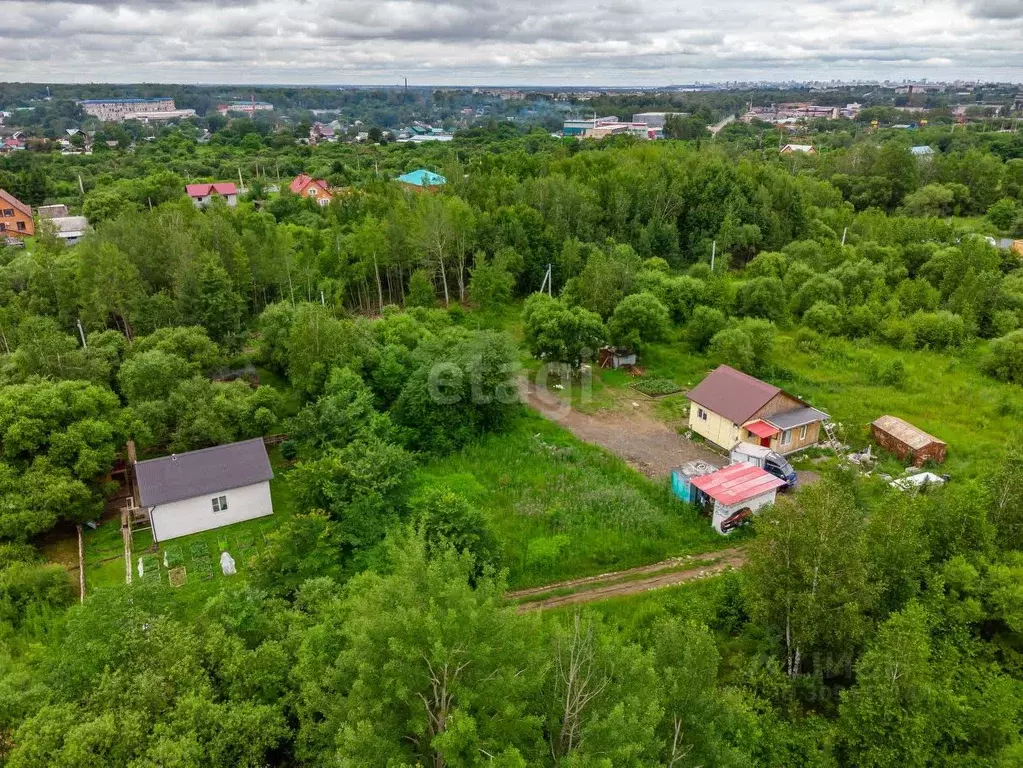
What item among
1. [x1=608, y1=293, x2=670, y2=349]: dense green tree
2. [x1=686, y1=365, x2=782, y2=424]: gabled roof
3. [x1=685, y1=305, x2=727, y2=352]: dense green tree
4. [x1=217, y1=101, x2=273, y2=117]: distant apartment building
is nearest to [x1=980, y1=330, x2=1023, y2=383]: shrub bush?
[x1=685, y1=305, x2=727, y2=352]: dense green tree

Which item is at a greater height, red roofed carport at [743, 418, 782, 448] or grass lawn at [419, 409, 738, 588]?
red roofed carport at [743, 418, 782, 448]

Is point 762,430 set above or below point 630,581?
above

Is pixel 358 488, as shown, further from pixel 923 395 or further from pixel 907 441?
pixel 923 395

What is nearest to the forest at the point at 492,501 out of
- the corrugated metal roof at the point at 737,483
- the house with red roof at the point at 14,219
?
the corrugated metal roof at the point at 737,483

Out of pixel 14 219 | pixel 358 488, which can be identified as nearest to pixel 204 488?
pixel 358 488

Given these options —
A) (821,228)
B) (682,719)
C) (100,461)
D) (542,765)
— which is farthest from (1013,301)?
(100,461)

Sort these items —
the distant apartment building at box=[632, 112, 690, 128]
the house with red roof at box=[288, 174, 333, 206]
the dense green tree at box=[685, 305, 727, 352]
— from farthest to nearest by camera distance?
the distant apartment building at box=[632, 112, 690, 128], the house with red roof at box=[288, 174, 333, 206], the dense green tree at box=[685, 305, 727, 352]

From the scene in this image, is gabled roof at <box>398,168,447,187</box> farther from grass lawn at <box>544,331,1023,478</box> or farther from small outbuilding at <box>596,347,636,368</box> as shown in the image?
grass lawn at <box>544,331,1023,478</box>

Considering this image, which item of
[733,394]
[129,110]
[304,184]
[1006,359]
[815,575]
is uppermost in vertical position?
[129,110]

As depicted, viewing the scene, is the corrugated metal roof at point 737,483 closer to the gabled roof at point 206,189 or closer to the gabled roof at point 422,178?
the gabled roof at point 422,178
